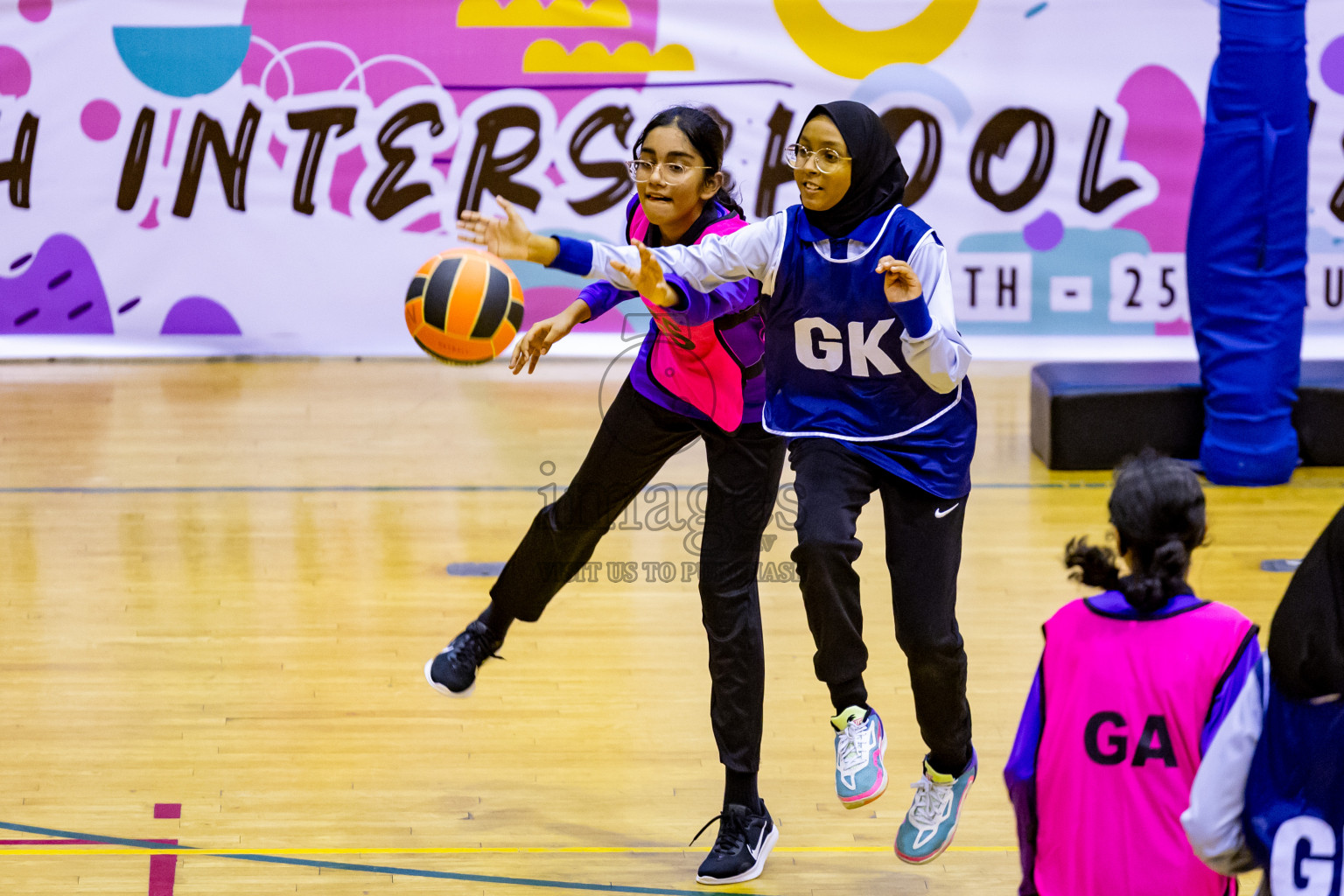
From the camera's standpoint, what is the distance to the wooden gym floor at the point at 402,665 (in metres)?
3.64

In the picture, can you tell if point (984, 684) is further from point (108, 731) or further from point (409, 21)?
point (409, 21)

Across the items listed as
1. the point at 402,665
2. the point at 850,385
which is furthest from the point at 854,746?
the point at 402,665

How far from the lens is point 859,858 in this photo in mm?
3617

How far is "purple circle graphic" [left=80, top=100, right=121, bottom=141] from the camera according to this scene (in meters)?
8.98

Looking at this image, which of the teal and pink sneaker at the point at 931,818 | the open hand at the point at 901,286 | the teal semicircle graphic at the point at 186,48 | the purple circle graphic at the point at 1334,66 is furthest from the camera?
the teal semicircle graphic at the point at 186,48

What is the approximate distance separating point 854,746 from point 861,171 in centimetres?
130

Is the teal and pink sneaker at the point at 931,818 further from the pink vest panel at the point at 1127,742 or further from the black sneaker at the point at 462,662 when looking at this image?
the black sneaker at the point at 462,662

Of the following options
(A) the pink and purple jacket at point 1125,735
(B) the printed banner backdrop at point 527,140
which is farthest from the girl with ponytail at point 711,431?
(B) the printed banner backdrop at point 527,140

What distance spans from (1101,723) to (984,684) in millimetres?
2408

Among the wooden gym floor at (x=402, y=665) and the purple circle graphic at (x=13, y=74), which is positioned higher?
the purple circle graphic at (x=13, y=74)

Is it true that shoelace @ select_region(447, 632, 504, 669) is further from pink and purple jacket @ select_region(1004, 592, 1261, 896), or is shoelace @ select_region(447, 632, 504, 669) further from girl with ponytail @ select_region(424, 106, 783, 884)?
pink and purple jacket @ select_region(1004, 592, 1261, 896)

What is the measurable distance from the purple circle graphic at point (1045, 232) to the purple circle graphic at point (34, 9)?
6.26 metres

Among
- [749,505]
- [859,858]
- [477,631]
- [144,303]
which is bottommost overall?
[859,858]

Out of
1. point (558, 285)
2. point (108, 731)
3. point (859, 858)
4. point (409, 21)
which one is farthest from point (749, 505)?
point (409, 21)
